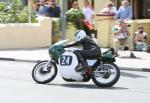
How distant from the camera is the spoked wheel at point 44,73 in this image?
13.4 metres

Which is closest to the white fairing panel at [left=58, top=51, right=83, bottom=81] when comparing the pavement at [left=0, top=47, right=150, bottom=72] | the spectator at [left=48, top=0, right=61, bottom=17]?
the pavement at [left=0, top=47, right=150, bottom=72]

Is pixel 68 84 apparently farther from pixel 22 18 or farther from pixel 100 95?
pixel 22 18

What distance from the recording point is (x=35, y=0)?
29.3m

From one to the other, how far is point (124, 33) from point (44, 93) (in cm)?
825

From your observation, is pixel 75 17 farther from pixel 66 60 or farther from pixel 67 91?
pixel 67 91

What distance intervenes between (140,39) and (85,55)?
8603 millimetres

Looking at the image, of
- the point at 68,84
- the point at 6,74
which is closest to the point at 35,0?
the point at 6,74

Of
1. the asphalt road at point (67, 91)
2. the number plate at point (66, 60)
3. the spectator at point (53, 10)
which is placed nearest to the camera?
the asphalt road at point (67, 91)

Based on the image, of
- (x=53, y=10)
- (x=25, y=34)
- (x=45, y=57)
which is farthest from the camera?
(x=53, y=10)

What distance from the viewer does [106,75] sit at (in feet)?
42.4

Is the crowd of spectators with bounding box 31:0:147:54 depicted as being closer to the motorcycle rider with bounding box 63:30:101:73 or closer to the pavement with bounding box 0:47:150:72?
the pavement with bounding box 0:47:150:72

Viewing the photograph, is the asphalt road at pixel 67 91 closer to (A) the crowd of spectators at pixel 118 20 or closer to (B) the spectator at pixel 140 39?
(A) the crowd of spectators at pixel 118 20

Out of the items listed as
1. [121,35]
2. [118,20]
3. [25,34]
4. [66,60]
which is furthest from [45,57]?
[66,60]

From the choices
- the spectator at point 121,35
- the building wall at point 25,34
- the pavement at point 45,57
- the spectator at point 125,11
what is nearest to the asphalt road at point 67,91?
the pavement at point 45,57
